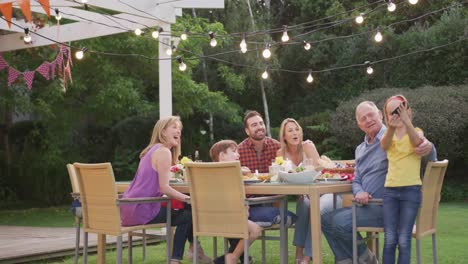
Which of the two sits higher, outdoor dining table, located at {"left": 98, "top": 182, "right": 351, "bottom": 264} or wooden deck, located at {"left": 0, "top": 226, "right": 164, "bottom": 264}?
outdoor dining table, located at {"left": 98, "top": 182, "right": 351, "bottom": 264}

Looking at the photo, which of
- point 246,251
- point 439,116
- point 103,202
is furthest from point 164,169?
point 439,116

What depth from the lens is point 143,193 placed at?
16.0 feet

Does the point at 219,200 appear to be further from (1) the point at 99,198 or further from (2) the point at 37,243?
(2) the point at 37,243

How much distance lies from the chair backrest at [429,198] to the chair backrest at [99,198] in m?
1.89

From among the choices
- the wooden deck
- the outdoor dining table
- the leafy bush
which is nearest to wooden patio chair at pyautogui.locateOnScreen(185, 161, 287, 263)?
the outdoor dining table

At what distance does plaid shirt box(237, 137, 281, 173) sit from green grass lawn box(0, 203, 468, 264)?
82cm

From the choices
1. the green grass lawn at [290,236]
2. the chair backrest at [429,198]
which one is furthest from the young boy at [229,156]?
the green grass lawn at [290,236]

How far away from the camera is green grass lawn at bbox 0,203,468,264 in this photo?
6285mm

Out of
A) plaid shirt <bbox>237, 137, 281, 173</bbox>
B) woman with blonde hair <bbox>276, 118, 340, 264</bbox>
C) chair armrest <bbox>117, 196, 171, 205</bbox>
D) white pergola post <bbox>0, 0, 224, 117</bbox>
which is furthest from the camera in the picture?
white pergola post <bbox>0, 0, 224, 117</bbox>

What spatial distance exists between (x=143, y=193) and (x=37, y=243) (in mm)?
2740

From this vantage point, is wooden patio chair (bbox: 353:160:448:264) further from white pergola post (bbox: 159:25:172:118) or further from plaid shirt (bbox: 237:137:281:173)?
white pergola post (bbox: 159:25:172:118)

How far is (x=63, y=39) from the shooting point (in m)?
9.45

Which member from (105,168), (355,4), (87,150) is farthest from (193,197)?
(355,4)

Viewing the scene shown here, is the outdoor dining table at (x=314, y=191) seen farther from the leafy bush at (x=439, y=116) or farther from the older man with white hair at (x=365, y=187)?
the leafy bush at (x=439, y=116)
